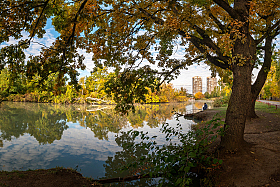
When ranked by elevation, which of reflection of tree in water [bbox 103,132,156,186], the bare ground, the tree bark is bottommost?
reflection of tree in water [bbox 103,132,156,186]

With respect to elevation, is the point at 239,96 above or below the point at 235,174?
above

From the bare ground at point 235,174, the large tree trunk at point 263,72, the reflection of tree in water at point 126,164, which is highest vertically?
the large tree trunk at point 263,72

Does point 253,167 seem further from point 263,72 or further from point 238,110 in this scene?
point 263,72

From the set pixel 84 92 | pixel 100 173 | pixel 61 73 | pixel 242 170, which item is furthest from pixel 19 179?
pixel 84 92

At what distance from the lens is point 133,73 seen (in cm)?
568

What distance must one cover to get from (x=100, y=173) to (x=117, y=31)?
16.0 ft

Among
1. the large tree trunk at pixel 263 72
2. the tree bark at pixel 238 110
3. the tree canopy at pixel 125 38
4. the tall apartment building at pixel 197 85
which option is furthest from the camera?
the tall apartment building at pixel 197 85

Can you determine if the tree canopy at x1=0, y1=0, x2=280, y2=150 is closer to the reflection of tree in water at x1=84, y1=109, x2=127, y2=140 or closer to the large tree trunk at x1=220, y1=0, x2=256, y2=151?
the large tree trunk at x1=220, y1=0, x2=256, y2=151

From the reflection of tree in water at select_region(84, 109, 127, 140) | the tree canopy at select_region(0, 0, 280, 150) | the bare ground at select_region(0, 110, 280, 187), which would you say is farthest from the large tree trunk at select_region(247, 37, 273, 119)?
the reflection of tree in water at select_region(84, 109, 127, 140)

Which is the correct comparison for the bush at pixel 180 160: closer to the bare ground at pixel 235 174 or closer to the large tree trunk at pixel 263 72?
the bare ground at pixel 235 174

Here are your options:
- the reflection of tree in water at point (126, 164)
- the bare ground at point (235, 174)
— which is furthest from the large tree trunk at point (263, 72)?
the reflection of tree in water at point (126, 164)

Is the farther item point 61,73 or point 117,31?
point 117,31

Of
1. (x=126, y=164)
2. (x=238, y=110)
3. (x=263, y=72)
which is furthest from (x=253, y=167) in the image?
(x=263, y=72)

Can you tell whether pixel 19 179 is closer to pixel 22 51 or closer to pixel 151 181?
pixel 22 51
